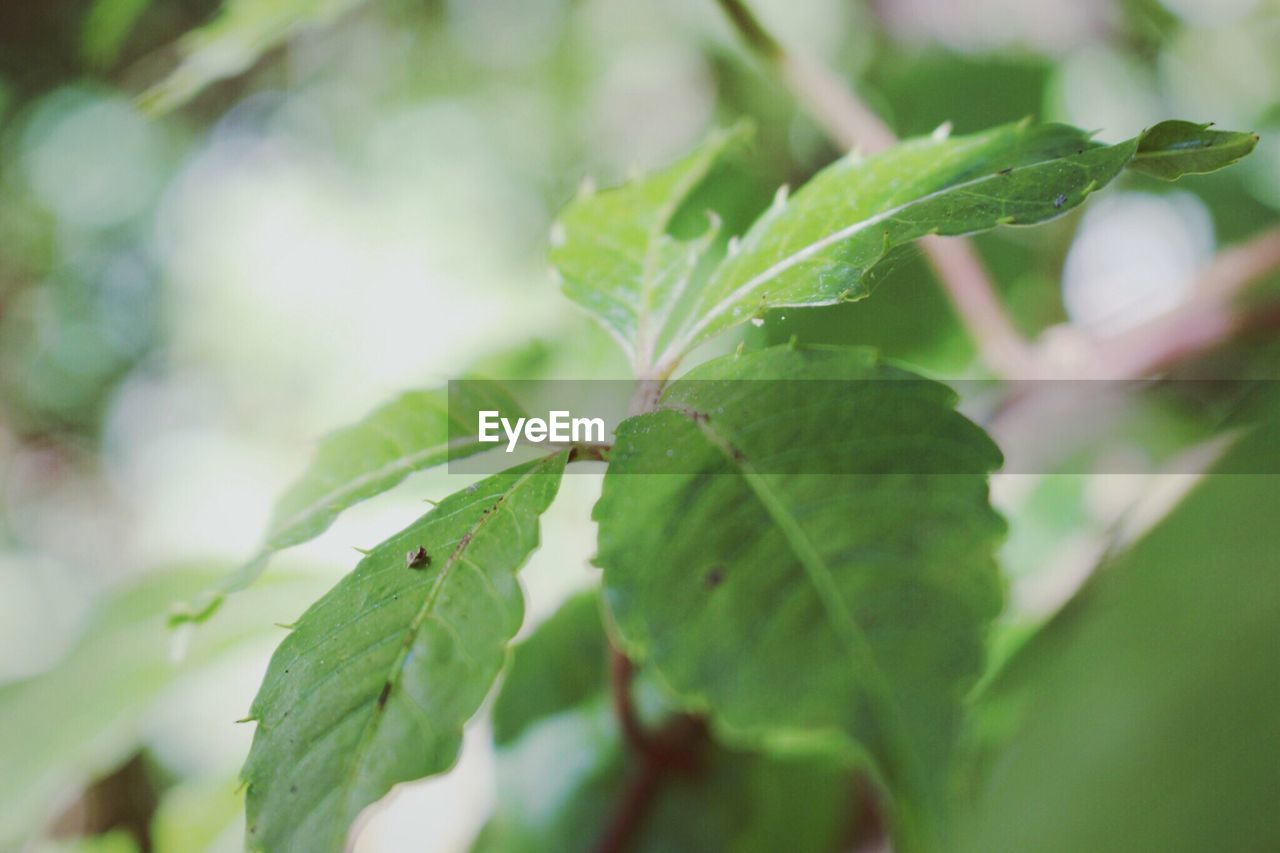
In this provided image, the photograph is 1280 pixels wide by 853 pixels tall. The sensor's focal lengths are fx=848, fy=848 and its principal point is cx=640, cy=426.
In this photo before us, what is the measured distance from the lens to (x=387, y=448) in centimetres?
32

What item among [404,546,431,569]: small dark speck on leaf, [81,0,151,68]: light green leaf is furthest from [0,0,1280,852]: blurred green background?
[404,546,431,569]: small dark speck on leaf

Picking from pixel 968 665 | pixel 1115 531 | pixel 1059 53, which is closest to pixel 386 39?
pixel 1059 53

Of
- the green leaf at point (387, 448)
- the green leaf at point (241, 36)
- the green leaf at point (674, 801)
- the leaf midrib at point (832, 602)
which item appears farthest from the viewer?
the green leaf at point (674, 801)

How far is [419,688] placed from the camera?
0.24 meters

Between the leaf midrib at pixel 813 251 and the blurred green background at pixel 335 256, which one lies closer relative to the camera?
the leaf midrib at pixel 813 251

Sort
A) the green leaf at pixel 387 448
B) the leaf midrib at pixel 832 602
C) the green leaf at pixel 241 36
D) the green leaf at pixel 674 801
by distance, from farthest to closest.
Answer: the green leaf at pixel 674 801, the green leaf at pixel 241 36, the green leaf at pixel 387 448, the leaf midrib at pixel 832 602

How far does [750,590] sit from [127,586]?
0.64m

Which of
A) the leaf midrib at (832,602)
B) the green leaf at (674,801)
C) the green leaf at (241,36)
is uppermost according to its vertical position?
the green leaf at (241,36)

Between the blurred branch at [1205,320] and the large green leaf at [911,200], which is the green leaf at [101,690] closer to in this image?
the large green leaf at [911,200]

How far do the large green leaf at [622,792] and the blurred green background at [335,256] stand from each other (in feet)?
0.25

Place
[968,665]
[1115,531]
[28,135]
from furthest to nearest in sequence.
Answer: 1. [28,135]
2. [1115,531]
3. [968,665]

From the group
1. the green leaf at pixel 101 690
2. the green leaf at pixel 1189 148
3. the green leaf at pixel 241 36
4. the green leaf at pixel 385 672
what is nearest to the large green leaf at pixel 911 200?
the green leaf at pixel 1189 148

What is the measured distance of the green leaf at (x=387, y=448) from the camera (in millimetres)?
306

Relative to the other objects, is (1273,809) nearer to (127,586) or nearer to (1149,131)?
(1149,131)
